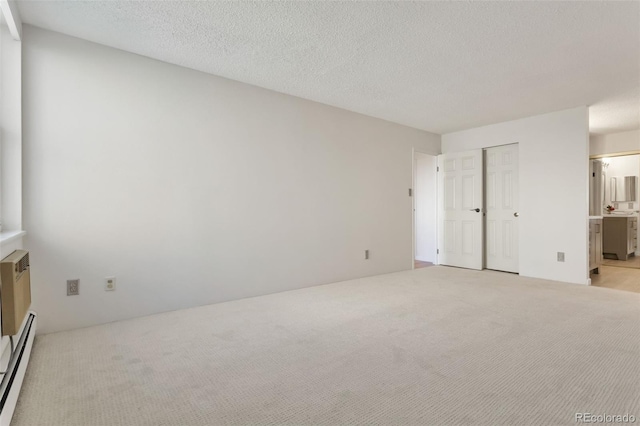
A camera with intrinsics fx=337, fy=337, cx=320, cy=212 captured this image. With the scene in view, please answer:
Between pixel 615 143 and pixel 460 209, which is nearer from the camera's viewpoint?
pixel 460 209

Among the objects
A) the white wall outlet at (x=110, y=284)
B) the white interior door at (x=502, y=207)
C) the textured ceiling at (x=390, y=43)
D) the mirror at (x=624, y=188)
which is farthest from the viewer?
the mirror at (x=624, y=188)

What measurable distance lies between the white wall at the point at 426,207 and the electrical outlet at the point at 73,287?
17.1ft

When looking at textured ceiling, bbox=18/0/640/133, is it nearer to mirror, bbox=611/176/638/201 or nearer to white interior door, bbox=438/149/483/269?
white interior door, bbox=438/149/483/269

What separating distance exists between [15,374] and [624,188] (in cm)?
1002

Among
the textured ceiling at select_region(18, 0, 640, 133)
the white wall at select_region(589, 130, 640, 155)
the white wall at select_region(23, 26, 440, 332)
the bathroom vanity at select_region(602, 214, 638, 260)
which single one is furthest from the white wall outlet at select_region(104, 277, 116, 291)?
the bathroom vanity at select_region(602, 214, 638, 260)

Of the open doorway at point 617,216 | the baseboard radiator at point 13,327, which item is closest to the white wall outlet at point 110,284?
the baseboard radiator at point 13,327

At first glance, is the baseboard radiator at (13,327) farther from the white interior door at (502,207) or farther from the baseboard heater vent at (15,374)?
the white interior door at (502,207)

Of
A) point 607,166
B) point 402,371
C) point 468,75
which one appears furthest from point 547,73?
point 607,166

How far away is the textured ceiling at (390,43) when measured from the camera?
2279mm

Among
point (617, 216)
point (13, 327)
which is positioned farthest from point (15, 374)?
point (617, 216)

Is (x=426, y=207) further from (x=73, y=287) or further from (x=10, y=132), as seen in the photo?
(x=10, y=132)

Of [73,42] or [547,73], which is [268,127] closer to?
[73,42]

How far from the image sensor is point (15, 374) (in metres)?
1.69

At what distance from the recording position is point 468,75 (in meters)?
3.35
